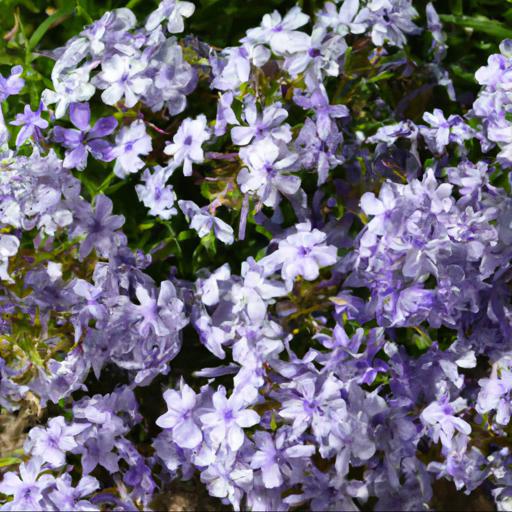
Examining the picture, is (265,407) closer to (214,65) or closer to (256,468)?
(256,468)

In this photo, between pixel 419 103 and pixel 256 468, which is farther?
pixel 419 103

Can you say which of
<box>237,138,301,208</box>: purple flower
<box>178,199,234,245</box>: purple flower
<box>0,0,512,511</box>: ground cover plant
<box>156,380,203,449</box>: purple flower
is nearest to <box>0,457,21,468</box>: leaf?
<box>0,0,512,511</box>: ground cover plant

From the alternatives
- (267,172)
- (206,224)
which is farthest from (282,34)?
(206,224)

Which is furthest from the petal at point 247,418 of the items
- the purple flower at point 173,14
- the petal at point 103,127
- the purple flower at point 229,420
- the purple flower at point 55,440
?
the purple flower at point 173,14

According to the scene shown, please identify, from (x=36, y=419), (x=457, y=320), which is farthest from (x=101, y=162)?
(x=457, y=320)

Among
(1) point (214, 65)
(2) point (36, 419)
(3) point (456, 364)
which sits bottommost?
(2) point (36, 419)

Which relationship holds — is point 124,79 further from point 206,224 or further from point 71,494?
point 71,494

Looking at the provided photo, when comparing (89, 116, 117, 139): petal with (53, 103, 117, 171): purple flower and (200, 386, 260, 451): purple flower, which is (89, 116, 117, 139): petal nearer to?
(53, 103, 117, 171): purple flower

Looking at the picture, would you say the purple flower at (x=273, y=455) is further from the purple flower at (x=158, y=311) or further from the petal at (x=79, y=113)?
the petal at (x=79, y=113)
